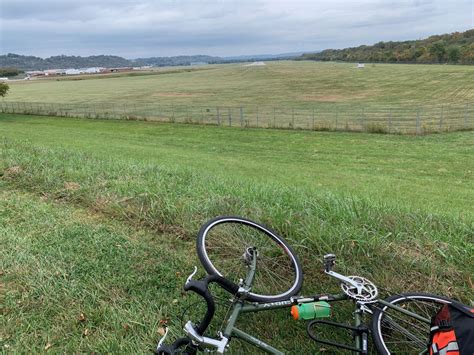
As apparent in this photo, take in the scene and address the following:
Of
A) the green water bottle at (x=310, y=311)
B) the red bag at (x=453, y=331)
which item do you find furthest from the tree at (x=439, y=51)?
the red bag at (x=453, y=331)

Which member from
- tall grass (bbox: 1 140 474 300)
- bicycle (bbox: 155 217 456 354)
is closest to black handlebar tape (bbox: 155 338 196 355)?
bicycle (bbox: 155 217 456 354)

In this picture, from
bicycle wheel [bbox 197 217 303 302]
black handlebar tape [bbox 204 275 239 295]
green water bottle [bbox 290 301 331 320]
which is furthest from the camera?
bicycle wheel [bbox 197 217 303 302]

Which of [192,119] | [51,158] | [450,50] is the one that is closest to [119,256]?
[51,158]

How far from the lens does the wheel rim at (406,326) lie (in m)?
2.73

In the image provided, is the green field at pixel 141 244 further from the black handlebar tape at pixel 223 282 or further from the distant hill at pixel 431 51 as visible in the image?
the distant hill at pixel 431 51

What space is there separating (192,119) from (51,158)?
3085cm

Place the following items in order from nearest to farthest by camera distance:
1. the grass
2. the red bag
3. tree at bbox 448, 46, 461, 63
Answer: the red bag
the grass
tree at bbox 448, 46, 461, 63

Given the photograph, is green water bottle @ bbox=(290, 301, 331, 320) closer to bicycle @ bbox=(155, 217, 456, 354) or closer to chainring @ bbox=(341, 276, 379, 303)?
bicycle @ bbox=(155, 217, 456, 354)

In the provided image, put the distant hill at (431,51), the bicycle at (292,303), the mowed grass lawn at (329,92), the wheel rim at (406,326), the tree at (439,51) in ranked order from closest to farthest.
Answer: the bicycle at (292,303) < the wheel rim at (406,326) < the mowed grass lawn at (329,92) < the distant hill at (431,51) < the tree at (439,51)

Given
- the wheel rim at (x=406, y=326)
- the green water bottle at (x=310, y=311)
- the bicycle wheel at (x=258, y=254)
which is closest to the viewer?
the green water bottle at (x=310, y=311)

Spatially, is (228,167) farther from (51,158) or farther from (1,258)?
(1,258)

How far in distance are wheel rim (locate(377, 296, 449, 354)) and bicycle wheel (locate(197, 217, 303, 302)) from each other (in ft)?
2.11

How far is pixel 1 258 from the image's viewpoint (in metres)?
3.92

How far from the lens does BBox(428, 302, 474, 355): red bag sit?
6.44 ft
